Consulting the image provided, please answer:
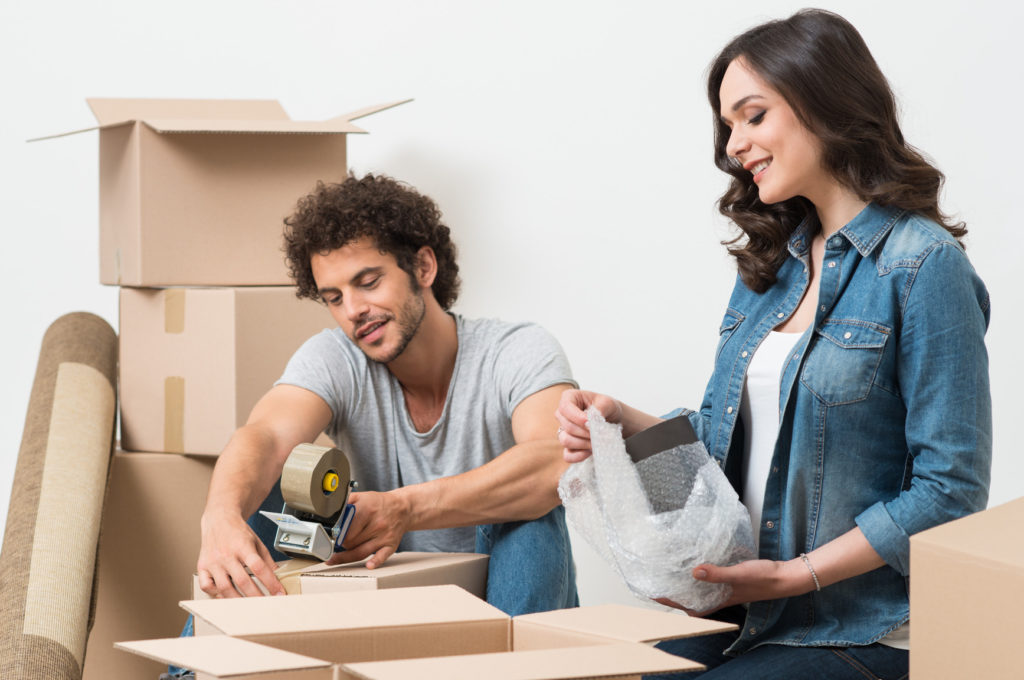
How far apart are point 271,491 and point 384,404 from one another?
26 centimetres

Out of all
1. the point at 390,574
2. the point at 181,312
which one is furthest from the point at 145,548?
the point at 390,574

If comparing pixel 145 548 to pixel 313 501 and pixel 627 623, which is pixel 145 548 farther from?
pixel 627 623

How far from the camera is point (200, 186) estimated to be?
226cm

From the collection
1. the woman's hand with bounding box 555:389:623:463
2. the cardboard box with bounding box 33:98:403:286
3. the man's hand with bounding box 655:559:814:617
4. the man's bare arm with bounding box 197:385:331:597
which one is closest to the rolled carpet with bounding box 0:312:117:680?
the cardboard box with bounding box 33:98:403:286

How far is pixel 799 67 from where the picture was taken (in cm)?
→ 126

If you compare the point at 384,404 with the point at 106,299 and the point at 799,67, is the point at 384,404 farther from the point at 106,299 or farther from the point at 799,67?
the point at 106,299

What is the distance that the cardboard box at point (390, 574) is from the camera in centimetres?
130

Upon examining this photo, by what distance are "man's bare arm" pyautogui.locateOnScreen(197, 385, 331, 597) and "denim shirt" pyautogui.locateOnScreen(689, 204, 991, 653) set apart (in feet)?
2.19

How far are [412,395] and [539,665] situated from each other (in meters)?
1.20

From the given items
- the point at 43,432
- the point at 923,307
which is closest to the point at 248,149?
the point at 43,432

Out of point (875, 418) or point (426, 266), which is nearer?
point (875, 418)

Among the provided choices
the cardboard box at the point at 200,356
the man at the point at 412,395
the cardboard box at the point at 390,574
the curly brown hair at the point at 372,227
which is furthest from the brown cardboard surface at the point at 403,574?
the cardboard box at the point at 200,356

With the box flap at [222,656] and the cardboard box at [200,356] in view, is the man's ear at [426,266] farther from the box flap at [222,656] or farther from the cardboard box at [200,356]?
the box flap at [222,656]

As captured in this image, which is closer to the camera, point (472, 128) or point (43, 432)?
point (43, 432)
